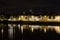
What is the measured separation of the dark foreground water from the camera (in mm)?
2352

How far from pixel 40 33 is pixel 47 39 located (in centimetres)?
28

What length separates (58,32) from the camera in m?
2.47

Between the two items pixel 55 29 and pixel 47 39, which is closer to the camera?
pixel 47 39

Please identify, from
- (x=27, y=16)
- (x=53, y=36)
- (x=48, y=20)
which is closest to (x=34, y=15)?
(x=27, y=16)

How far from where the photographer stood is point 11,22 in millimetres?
2402

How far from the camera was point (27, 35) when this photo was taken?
7.92ft

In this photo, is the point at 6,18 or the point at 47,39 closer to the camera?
the point at 47,39

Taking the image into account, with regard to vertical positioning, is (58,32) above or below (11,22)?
below

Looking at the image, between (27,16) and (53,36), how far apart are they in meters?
0.51

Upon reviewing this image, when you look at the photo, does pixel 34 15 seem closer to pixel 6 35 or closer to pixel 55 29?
pixel 55 29

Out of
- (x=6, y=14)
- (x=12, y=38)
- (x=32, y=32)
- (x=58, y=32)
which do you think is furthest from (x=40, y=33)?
(x=6, y=14)

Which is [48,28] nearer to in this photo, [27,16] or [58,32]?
[58,32]

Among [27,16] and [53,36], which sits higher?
[27,16]

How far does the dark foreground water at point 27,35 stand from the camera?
7.72 feet
